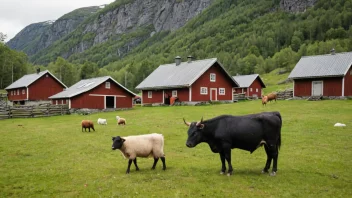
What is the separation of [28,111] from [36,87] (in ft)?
76.3

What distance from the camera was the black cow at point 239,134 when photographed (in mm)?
11164

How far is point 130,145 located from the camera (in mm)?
11961

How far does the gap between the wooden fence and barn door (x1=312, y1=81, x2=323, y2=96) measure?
36.2 m

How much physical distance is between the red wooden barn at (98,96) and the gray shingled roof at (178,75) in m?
5.47

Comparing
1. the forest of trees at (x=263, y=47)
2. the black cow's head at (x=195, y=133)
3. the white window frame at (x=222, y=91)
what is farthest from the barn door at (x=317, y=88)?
the forest of trees at (x=263, y=47)

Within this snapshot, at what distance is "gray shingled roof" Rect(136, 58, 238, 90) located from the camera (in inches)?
1866

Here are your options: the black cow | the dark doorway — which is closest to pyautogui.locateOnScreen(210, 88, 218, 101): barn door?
the dark doorway

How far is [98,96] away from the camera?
46.1 metres

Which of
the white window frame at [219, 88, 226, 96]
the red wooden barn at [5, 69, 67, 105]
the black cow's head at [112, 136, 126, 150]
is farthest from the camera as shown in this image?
the red wooden barn at [5, 69, 67, 105]

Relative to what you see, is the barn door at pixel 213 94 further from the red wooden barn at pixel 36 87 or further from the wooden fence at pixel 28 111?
the red wooden barn at pixel 36 87

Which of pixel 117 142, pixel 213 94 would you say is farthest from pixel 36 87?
pixel 117 142

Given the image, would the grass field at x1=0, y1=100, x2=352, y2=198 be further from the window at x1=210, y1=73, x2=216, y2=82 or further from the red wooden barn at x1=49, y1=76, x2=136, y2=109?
the window at x1=210, y1=73, x2=216, y2=82

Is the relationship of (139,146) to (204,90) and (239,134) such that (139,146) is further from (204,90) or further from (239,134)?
(204,90)

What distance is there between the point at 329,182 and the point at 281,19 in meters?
202
